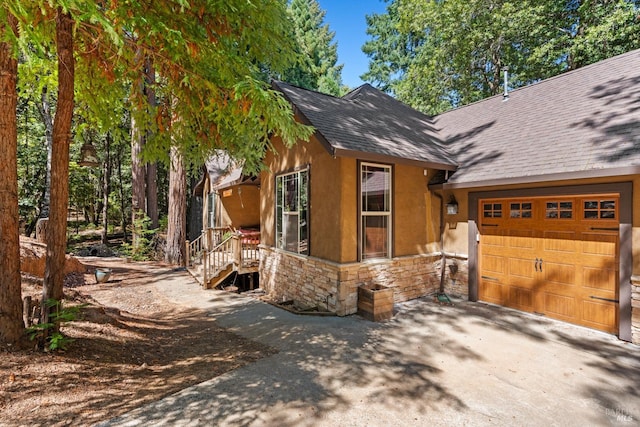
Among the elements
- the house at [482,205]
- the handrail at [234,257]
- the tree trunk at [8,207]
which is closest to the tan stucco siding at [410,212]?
the house at [482,205]

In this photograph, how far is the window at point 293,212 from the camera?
6.86 metres

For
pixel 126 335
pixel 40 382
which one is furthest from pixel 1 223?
pixel 126 335

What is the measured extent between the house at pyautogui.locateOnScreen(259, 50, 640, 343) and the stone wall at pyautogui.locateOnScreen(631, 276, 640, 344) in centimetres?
1

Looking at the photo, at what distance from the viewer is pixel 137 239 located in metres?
13.2

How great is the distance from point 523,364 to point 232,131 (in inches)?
219

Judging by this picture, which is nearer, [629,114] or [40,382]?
[40,382]

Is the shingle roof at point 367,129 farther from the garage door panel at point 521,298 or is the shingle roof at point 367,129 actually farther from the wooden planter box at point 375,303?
the garage door panel at point 521,298

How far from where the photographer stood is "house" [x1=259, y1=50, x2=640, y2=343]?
15.8ft

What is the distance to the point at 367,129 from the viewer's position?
21.6 feet

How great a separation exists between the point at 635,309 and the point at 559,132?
132 inches

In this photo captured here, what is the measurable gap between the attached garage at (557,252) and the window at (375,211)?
1963mm

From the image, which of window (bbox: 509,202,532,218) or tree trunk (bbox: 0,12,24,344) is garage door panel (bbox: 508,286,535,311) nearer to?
window (bbox: 509,202,532,218)

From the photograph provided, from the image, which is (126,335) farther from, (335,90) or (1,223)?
(335,90)

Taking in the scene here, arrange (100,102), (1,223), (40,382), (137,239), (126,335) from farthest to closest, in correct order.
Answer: (137,239), (100,102), (126,335), (1,223), (40,382)
